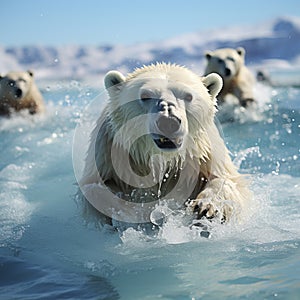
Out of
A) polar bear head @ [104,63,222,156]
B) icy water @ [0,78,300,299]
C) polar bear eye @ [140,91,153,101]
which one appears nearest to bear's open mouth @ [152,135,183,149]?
polar bear head @ [104,63,222,156]

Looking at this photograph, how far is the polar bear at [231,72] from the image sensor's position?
10477mm

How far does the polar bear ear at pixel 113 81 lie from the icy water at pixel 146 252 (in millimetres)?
1009

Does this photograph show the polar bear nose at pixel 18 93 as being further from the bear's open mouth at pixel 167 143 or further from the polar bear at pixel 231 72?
the bear's open mouth at pixel 167 143

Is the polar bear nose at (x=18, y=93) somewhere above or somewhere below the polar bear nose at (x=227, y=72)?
above

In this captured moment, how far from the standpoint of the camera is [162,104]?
3678mm

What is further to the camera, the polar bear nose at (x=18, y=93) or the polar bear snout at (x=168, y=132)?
the polar bear nose at (x=18, y=93)

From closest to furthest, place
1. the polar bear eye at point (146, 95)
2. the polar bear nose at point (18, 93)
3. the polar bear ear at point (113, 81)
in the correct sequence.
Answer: the polar bear eye at point (146, 95)
the polar bear ear at point (113, 81)
the polar bear nose at point (18, 93)

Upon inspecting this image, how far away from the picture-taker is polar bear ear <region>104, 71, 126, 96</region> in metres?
4.24

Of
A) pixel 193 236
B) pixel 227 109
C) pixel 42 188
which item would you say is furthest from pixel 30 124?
pixel 193 236

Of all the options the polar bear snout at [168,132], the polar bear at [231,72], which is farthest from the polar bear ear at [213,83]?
the polar bear at [231,72]

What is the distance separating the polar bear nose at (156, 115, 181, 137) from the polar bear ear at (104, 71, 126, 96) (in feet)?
2.40

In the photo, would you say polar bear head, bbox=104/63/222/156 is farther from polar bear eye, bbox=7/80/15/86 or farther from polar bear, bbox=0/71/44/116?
polar bear eye, bbox=7/80/15/86

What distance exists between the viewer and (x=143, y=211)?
425cm

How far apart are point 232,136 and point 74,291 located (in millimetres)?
5164
